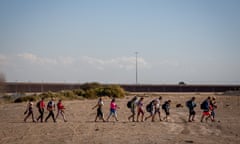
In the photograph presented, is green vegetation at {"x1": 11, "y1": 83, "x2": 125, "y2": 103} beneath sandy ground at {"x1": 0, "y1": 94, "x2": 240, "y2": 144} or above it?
above

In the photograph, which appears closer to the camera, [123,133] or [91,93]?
[123,133]

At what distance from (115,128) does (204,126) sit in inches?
201

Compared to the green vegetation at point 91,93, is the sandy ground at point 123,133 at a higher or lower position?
lower

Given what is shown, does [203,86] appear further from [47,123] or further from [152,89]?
[47,123]

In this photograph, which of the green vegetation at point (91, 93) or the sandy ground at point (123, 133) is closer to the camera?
the sandy ground at point (123, 133)

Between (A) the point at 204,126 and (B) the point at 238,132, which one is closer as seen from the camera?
(B) the point at 238,132

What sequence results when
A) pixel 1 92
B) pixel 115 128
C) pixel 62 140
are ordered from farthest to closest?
pixel 1 92, pixel 115 128, pixel 62 140

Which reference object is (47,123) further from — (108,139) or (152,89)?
(152,89)

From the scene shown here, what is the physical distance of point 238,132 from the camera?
2108 centimetres

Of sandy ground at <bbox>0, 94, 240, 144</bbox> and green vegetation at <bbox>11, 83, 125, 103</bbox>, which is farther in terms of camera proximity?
green vegetation at <bbox>11, 83, 125, 103</bbox>

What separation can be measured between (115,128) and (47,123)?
16.6ft

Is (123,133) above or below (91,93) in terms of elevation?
below

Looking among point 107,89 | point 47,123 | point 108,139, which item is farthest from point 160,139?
point 107,89

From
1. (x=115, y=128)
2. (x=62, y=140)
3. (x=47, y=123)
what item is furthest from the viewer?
(x=47, y=123)
